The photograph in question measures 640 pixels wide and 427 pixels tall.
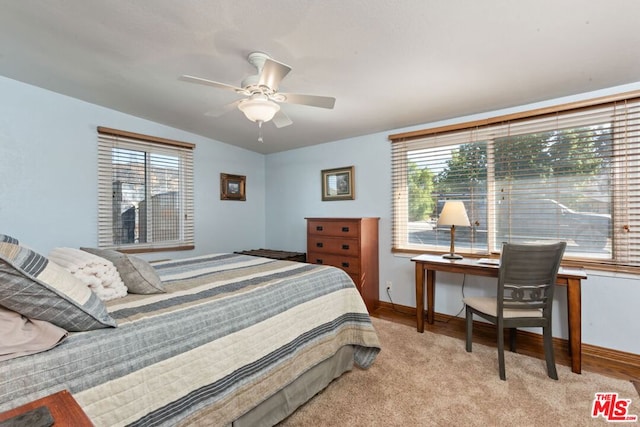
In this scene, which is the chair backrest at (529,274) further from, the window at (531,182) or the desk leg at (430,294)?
the desk leg at (430,294)

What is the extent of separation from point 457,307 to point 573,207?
4.58 ft

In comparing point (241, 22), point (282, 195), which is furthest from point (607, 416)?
point (282, 195)

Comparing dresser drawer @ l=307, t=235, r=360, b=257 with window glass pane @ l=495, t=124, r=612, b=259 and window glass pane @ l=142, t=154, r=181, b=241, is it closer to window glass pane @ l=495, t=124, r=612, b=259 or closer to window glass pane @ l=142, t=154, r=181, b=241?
window glass pane @ l=495, t=124, r=612, b=259

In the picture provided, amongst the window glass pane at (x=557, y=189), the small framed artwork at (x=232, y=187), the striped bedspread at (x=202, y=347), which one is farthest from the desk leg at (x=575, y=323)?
the small framed artwork at (x=232, y=187)

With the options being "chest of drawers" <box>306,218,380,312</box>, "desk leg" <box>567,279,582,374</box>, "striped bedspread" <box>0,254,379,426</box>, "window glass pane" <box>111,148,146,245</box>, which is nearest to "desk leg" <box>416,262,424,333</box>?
"chest of drawers" <box>306,218,380,312</box>

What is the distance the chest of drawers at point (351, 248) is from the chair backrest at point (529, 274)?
1.42m

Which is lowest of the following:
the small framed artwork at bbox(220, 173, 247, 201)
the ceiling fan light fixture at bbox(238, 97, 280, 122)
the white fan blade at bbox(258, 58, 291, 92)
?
the small framed artwork at bbox(220, 173, 247, 201)

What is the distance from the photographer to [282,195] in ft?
14.8

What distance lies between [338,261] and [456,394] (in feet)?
5.76

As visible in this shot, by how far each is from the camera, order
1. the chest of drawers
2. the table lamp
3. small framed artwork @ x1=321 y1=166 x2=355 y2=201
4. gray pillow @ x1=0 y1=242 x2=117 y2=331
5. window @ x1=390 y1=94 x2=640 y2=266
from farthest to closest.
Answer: small framed artwork @ x1=321 y1=166 x2=355 y2=201, the chest of drawers, the table lamp, window @ x1=390 y1=94 x2=640 y2=266, gray pillow @ x1=0 y1=242 x2=117 y2=331

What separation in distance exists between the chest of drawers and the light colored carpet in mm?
994

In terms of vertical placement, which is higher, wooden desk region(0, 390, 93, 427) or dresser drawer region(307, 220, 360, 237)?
dresser drawer region(307, 220, 360, 237)

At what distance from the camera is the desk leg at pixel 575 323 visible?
2.09 m

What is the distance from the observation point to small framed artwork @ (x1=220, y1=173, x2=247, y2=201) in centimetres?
405
